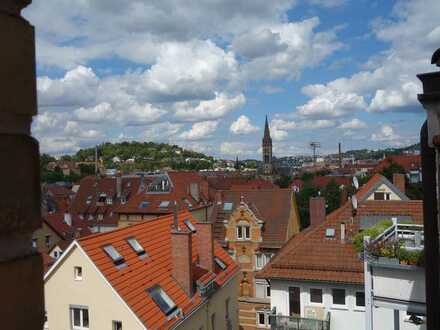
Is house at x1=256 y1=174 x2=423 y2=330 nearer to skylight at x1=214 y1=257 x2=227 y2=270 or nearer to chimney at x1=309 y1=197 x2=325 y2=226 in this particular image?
skylight at x1=214 y1=257 x2=227 y2=270

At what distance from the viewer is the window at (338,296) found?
1883 centimetres

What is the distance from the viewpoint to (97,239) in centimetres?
1638

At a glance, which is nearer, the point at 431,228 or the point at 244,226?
the point at 431,228

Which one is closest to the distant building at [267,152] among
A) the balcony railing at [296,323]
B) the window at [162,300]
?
the balcony railing at [296,323]

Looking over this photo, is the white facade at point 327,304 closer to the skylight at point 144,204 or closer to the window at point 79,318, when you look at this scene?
the window at point 79,318

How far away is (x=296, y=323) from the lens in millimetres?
18375

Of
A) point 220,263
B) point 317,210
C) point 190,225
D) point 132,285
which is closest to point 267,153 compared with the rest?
point 317,210

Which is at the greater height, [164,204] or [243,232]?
[164,204]

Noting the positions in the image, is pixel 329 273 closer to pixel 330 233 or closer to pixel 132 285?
pixel 330 233

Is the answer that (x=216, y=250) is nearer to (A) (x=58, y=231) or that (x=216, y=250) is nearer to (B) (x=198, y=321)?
(B) (x=198, y=321)

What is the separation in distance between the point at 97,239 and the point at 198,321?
5.36m

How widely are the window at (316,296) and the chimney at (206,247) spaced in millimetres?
4721

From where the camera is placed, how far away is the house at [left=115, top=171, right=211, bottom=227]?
46875mm

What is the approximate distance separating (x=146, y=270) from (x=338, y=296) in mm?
8440
